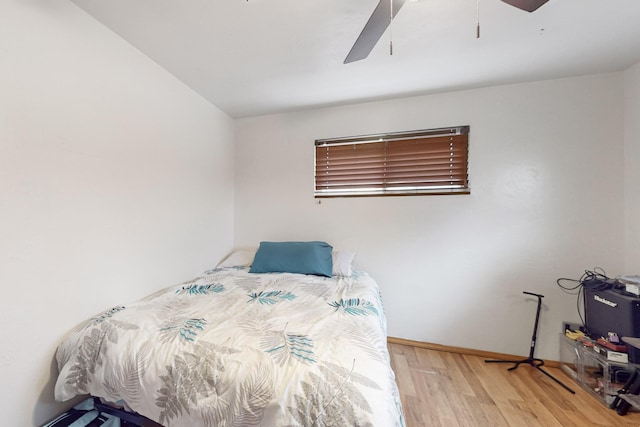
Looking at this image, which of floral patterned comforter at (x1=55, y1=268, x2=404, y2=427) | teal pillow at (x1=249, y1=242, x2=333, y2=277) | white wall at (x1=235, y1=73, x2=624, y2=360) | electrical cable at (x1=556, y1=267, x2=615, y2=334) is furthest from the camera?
teal pillow at (x1=249, y1=242, x2=333, y2=277)

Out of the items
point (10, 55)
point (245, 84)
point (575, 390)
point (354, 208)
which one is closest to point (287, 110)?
point (245, 84)

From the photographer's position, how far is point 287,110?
2.68m

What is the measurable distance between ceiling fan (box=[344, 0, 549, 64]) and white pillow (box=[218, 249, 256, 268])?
2.21 metres

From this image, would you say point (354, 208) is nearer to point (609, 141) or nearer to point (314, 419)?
point (314, 419)

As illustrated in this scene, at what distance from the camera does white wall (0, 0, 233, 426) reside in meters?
1.09

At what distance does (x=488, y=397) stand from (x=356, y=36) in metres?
2.71

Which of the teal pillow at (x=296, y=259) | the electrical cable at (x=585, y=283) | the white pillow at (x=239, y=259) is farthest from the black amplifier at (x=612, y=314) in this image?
the white pillow at (x=239, y=259)

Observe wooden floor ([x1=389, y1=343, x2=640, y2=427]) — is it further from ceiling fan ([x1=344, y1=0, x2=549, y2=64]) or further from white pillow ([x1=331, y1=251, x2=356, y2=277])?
ceiling fan ([x1=344, y1=0, x2=549, y2=64])

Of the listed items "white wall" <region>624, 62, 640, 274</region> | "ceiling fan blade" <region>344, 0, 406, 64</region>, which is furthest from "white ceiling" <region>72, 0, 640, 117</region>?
"ceiling fan blade" <region>344, 0, 406, 64</region>

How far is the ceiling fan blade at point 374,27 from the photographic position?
0.99 metres

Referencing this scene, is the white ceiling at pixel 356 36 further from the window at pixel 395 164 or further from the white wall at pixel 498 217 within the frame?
the window at pixel 395 164

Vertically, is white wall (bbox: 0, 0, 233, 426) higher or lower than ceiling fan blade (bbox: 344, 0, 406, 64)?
lower

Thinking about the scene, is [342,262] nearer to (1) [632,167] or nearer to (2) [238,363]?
(2) [238,363]

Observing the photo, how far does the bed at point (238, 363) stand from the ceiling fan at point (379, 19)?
4.94 feet
